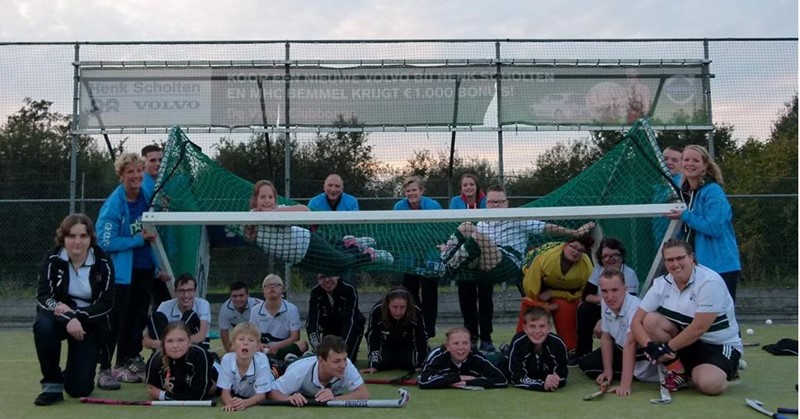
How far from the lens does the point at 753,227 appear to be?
9680 mm


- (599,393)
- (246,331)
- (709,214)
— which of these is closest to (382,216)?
(246,331)

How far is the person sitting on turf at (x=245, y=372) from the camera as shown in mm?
4891

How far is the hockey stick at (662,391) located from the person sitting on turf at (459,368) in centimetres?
93

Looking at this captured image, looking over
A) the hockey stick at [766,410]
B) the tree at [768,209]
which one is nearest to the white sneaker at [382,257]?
the hockey stick at [766,410]

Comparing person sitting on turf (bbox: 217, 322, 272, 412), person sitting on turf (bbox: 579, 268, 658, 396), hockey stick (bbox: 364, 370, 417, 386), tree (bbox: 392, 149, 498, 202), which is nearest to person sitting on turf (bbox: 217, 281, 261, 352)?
hockey stick (bbox: 364, 370, 417, 386)

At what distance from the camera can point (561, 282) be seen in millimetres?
6449

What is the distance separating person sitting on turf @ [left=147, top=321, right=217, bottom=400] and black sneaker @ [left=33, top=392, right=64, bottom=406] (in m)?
0.52

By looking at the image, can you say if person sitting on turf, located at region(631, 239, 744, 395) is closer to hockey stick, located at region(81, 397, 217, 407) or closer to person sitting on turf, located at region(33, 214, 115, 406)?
hockey stick, located at region(81, 397, 217, 407)

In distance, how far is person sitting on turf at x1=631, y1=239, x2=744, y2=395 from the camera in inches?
199

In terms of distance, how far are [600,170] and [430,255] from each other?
149 centimetres

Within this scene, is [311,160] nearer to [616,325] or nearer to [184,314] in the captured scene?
[184,314]

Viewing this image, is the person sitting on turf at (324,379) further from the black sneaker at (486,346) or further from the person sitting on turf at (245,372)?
the black sneaker at (486,346)

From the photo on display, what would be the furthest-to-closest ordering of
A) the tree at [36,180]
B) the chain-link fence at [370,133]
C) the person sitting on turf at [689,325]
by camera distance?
the tree at [36,180], the chain-link fence at [370,133], the person sitting on turf at [689,325]

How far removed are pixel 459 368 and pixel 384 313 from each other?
37.2 inches
